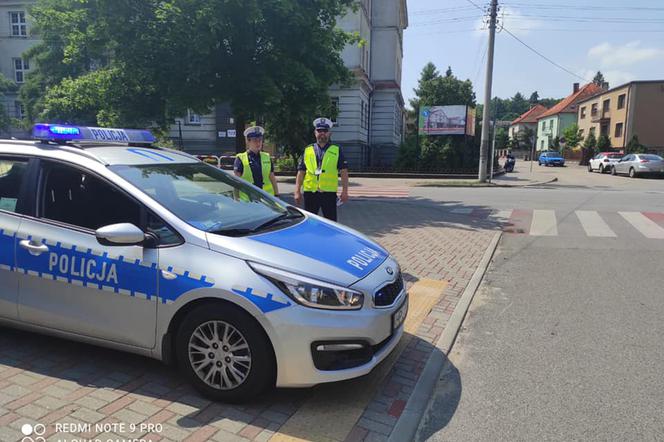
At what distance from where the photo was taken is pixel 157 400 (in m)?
3.25

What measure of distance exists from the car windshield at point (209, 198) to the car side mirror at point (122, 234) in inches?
12.5

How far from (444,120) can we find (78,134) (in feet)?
92.9

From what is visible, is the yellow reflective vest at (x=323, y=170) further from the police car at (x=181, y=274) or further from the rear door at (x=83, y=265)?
the rear door at (x=83, y=265)

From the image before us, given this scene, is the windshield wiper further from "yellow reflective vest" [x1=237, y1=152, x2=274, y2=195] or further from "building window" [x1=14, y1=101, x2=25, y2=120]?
"building window" [x1=14, y1=101, x2=25, y2=120]

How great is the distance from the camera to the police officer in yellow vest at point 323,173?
630 centimetres

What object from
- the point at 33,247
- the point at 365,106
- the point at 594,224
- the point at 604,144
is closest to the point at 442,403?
the point at 33,247

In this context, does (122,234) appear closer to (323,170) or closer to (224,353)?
(224,353)

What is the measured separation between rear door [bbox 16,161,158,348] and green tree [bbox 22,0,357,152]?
937 centimetres

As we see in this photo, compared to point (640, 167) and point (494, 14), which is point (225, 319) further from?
point (640, 167)

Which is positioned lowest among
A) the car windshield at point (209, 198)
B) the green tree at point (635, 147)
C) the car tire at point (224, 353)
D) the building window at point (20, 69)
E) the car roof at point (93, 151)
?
the car tire at point (224, 353)

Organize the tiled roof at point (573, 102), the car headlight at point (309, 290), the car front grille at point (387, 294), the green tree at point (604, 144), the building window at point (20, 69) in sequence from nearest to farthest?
the car headlight at point (309, 290)
the car front grille at point (387, 294)
the building window at point (20, 69)
the green tree at point (604, 144)
the tiled roof at point (573, 102)

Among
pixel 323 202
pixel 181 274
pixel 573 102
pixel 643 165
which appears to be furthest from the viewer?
pixel 573 102

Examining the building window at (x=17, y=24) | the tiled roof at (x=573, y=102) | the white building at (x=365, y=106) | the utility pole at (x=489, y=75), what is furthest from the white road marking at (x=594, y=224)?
the tiled roof at (x=573, y=102)

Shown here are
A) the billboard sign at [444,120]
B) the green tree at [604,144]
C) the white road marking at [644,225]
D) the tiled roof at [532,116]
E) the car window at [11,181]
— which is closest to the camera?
the car window at [11,181]
